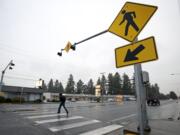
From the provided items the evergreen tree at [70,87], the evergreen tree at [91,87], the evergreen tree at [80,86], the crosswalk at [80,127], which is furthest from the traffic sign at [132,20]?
the evergreen tree at [80,86]

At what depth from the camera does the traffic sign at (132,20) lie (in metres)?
3.35

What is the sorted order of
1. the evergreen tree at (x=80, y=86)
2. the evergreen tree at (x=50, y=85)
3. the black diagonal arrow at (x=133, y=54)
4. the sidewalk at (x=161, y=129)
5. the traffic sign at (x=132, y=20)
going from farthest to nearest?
the evergreen tree at (x=50, y=85) < the evergreen tree at (x=80, y=86) < the sidewalk at (x=161, y=129) < the traffic sign at (x=132, y=20) < the black diagonal arrow at (x=133, y=54)

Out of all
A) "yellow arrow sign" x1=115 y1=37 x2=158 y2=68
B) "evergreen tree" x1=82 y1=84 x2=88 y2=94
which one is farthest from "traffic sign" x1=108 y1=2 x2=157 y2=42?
"evergreen tree" x1=82 y1=84 x2=88 y2=94

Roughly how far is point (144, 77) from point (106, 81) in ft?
364

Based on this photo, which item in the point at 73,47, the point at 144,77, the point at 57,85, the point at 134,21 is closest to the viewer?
the point at 134,21

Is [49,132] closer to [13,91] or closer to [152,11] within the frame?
[152,11]

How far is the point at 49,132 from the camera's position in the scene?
22.8 feet

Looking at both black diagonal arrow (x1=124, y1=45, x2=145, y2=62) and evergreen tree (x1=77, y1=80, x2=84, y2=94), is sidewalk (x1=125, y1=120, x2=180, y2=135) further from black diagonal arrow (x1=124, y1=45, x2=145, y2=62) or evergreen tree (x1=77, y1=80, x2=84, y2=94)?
evergreen tree (x1=77, y1=80, x2=84, y2=94)

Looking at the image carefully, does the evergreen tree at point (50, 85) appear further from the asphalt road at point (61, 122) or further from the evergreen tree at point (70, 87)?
the asphalt road at point (61, 122)

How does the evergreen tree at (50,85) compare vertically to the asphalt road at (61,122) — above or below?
above

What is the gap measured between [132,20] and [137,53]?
0.80 m

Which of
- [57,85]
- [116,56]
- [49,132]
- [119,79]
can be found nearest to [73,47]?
[49,132]

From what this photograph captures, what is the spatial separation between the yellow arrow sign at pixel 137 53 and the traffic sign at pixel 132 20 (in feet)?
0.85

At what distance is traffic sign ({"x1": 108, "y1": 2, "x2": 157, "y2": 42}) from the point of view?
11.0 ft
